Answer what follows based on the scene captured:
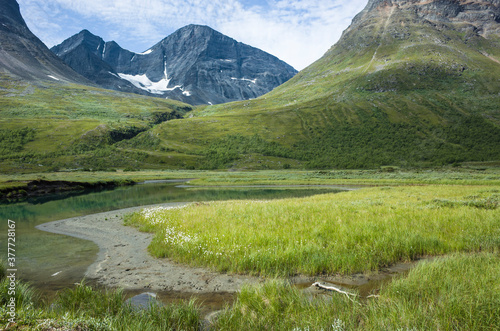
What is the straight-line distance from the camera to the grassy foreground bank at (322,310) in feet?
17.4

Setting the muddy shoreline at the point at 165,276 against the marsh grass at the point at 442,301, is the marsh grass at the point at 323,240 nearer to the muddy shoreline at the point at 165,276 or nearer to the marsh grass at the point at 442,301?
the muddy shoreline at the point at 165,276

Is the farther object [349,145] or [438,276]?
[349,145]

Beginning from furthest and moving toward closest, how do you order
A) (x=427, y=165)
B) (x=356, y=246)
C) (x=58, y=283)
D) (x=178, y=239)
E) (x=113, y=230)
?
1. (x=427, y=165)
2. (x=113, y=230)
3. (x=178, y=239)
4. (x=356, y=246)
5. (x=58, y=283)

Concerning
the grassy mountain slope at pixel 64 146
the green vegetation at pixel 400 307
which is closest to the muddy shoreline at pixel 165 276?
the green vegetation at pixel 400 307

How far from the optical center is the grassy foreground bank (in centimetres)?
530

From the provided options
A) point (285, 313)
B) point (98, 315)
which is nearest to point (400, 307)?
point (285, 313)

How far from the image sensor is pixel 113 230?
21.7 meters

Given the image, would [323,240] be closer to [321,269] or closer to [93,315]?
[321,269]

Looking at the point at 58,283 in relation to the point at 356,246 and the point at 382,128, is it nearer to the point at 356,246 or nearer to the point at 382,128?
the point at 356,246

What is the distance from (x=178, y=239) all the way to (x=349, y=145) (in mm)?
161989

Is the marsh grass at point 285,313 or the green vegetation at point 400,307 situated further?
the marsh grass at point 285,313

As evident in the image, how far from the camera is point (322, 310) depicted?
6.09 m

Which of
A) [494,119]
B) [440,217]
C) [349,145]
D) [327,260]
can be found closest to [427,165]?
[349,145]

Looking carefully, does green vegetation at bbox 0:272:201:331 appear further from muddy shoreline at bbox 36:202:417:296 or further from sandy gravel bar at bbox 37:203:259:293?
muddy shoreline at bbox 36:202:417:296
